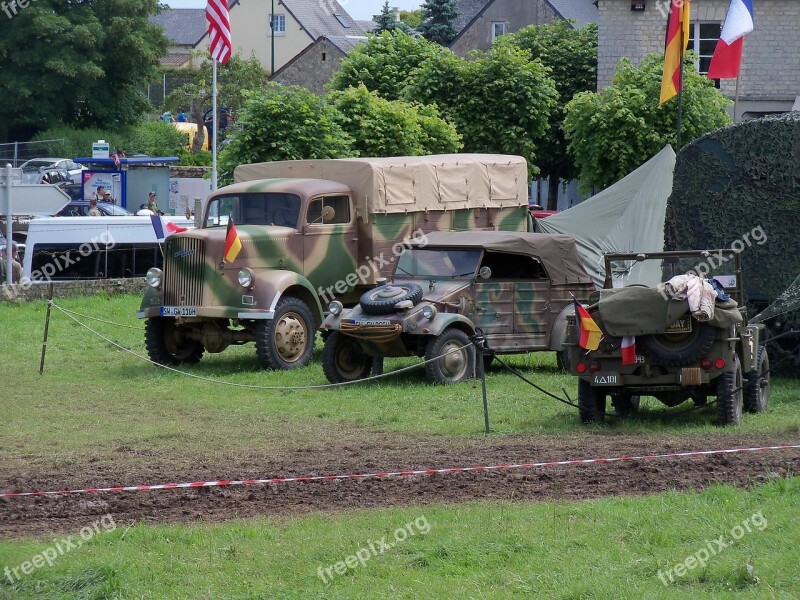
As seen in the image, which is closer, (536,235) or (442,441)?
(442,441)

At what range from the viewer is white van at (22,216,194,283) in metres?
22.8

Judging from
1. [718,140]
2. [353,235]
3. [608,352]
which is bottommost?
[608,352]

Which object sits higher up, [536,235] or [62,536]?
[536,235]

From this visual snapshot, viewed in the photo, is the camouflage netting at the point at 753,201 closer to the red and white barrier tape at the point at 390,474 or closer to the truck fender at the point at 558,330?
the truck fender at the point at 558,330

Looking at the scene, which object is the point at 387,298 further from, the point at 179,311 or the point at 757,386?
the point at 757,386

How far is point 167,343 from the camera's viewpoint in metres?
16.8

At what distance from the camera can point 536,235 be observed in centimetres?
1552

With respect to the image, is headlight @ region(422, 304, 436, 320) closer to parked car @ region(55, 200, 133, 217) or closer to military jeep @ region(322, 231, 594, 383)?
military jeep @ region(322, 231, 594, 383)

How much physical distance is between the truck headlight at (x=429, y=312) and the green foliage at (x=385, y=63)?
21.1 m

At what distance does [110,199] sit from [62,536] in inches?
999

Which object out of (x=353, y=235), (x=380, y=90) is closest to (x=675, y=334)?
(x=353, y=235)

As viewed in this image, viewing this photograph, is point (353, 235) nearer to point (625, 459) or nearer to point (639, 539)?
point (625, 459)

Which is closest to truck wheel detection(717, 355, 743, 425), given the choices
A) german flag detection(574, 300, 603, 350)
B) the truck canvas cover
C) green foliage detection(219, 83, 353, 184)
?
german flag detection(574, 300, 603, 350)

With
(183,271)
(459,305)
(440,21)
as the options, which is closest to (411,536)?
(459,305)
